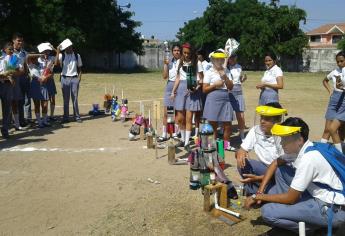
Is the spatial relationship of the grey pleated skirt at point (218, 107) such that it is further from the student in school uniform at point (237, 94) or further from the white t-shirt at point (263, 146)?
the white t-shirt at point (263, 146)

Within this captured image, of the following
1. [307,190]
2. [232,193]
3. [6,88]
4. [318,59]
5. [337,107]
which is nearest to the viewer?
[307,190]

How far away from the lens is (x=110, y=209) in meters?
5.14

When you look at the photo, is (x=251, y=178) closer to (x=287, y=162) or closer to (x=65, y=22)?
(x=287, y=162)

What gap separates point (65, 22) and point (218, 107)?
2519 centimetres

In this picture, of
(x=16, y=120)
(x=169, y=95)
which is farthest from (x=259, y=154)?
(x=16, y=120)

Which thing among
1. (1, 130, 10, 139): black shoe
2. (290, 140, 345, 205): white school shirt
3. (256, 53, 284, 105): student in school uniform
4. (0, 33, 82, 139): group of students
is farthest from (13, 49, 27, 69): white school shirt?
(290, 140, 345, 205): white school shirt

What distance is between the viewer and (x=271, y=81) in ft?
25.8

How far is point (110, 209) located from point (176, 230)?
37.7 inches

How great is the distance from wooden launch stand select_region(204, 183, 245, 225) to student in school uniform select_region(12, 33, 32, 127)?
586 cm

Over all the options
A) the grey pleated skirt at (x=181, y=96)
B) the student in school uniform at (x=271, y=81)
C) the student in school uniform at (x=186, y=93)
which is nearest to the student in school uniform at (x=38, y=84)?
the student in school uniform at (x=186, y=93)

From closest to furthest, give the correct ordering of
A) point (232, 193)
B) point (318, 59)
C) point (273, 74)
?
point (232, 193) → point (273, 74) → point (318, 59)

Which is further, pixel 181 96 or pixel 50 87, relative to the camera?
pixel 50 87

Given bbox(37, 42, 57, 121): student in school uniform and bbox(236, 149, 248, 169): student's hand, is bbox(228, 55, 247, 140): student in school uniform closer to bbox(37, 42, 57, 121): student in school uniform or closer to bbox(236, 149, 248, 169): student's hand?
bbox(236, 149, 248, 169): student's hand

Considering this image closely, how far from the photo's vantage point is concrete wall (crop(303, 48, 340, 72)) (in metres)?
39.6
